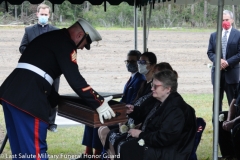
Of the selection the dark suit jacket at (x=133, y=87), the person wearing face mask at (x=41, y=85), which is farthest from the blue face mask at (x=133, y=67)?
the person wearing face mask at (x=41, y=85)

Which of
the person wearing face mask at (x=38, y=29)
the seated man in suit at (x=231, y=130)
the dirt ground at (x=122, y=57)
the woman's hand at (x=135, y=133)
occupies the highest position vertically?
the person wearing face mask at (x=38, y=29)

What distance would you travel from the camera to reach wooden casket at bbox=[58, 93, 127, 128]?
4250 millimetres

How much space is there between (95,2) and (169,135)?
330 cm

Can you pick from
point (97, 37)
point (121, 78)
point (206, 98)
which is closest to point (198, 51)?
point (121, 78)

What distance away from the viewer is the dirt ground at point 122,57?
1423cm

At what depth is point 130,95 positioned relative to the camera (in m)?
5.91

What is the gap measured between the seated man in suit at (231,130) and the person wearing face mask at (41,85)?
1712 mm

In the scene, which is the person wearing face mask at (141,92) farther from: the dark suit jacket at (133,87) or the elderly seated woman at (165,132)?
the elderly seated woman at (165,132)

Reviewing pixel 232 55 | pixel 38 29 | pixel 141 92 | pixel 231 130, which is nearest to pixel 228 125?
pixel 231 130

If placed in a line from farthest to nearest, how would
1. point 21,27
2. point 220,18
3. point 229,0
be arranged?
point 21,27 < point 229,0 < point 220,18

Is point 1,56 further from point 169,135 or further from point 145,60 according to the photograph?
point 169,135

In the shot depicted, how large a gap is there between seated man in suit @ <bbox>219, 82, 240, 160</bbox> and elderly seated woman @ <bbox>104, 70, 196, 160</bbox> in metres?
1.08

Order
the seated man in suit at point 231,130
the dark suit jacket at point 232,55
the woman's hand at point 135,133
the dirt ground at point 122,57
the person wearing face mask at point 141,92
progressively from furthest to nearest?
the dirt ground at point 122,57, the dark suit jacket at point 232,55, the seated man in suit at point 231,130, the person wearing face mask at point 141,92, the woman's hand at point 135,133

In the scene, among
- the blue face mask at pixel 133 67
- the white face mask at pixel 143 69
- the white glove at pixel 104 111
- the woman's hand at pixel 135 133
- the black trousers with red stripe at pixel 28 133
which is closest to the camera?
the white glove at pixel 104 111
